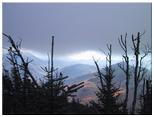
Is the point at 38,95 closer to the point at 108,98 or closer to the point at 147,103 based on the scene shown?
the point at 108,98

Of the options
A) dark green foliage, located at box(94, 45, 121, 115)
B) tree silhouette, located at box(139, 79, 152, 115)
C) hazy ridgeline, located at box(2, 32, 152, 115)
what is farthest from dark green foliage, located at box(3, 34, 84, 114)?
Answer: tree silhouette, located at box(139, 79, 152, 115)

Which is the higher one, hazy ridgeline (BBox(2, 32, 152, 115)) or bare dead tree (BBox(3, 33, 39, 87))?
bare dead tree (BBox(3, 33, 39, 87))

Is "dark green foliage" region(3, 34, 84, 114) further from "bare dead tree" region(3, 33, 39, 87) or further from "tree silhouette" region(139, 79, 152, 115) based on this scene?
"tree silhouette" region(139, 79, 152, 115)

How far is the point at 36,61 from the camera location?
536cm

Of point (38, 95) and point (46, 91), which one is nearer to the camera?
point (46, 91)

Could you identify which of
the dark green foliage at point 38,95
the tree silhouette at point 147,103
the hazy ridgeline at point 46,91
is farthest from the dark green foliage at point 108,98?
the dark green foliage at point 38,95

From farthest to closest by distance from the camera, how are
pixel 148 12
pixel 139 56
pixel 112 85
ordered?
pixel 139 56 < pixel 112 85 < pixel 148 12

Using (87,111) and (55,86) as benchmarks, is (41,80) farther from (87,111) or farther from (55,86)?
(87,111)

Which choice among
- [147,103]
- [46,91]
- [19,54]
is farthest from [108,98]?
[19,54]

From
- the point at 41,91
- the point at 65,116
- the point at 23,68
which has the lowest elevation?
the point at 65,116

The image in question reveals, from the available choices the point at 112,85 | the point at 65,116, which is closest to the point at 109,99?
the point at 112,85

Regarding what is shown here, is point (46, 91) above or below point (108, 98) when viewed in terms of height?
above

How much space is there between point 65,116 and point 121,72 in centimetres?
363

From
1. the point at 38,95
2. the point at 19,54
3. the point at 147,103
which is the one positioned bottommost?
the point at 147,103
